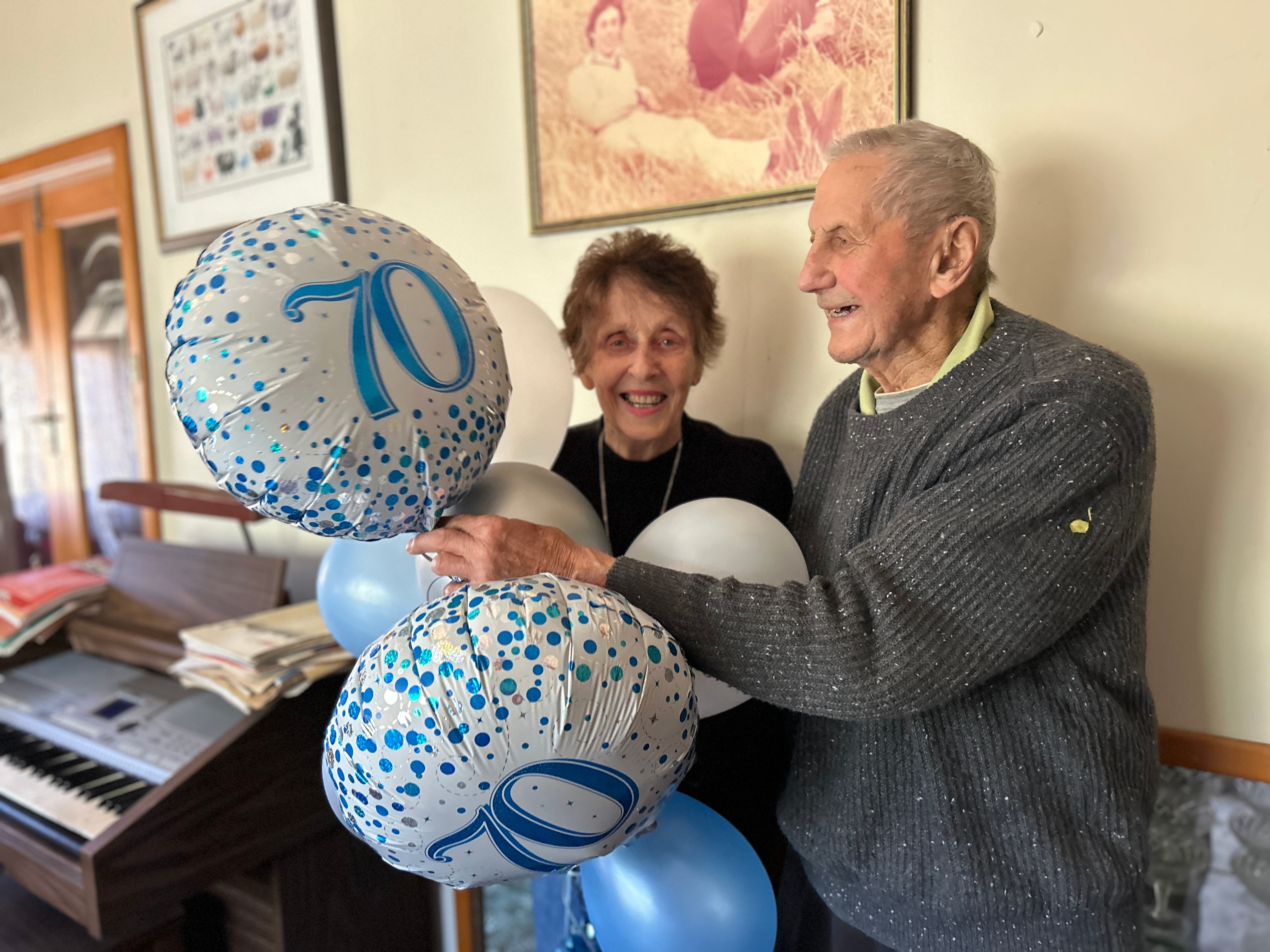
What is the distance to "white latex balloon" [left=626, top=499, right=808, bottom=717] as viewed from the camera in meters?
0.96

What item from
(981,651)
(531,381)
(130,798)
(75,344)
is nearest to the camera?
(981,651)

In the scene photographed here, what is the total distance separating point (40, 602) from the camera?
2.00 metres

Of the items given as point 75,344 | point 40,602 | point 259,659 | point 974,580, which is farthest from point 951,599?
point 75,344

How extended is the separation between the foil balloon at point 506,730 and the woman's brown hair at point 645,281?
0.61m

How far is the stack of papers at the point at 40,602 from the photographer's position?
197 centimetres

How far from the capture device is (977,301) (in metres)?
1.01

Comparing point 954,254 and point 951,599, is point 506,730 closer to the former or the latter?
point 951,599

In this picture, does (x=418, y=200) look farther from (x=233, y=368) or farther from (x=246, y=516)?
(x=233, y=368)

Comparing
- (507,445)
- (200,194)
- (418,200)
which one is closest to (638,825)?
(507,445)

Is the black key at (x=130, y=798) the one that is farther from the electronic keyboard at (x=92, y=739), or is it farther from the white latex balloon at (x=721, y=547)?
the white latex balloon at (x=721, y=547)

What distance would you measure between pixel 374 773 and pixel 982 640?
23.6 inches

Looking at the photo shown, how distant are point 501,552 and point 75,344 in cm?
296

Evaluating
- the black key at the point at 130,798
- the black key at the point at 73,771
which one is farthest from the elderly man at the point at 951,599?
the black key at the point at 73,771

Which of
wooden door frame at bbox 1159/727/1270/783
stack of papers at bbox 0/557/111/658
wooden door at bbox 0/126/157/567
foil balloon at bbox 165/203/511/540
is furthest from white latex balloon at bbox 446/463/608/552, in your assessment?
wooden door at bbox 0/126/157/567
